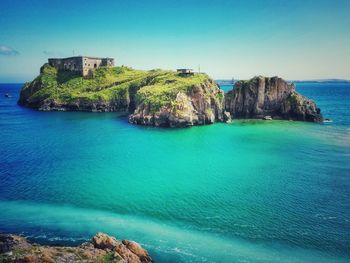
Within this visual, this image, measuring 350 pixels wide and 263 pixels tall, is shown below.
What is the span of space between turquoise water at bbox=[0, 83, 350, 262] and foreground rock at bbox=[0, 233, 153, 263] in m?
3.10

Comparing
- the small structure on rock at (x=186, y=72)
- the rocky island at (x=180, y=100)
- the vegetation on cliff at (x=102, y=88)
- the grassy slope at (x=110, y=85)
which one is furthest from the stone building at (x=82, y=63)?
the small structure on rock at (x=186, y=72)

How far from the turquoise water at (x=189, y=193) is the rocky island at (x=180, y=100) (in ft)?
55.4

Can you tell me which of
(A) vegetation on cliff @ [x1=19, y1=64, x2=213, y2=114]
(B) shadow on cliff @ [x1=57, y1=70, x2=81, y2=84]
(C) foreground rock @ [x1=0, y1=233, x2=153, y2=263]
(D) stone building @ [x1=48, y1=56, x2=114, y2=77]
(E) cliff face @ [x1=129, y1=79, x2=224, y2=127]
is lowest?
(C) foreground rock @ [x1=0, y1=233, x2=153, y2=263]

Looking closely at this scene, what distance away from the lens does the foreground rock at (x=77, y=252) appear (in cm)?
2416

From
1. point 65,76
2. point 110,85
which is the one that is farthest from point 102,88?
point 65,76

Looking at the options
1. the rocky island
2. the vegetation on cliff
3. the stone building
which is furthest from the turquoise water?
the stone building

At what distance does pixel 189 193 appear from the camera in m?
42.3

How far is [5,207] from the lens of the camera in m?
38.4

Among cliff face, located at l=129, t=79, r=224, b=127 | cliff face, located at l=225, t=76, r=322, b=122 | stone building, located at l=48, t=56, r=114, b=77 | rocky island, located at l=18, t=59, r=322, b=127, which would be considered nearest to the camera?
cliff face, located at l=129, t=79, r=224, b=127

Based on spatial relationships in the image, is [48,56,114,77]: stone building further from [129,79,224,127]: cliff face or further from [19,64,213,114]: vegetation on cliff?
[129,79,224,127]: cliff face

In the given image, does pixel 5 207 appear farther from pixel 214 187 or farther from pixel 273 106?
pixel 273 106

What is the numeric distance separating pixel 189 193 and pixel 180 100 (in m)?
52.7

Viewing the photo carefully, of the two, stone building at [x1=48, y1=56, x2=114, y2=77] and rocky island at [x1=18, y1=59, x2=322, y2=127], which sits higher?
stone building at [x1=48, y1=56, x2=114, y2=77]

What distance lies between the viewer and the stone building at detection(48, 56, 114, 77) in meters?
153
